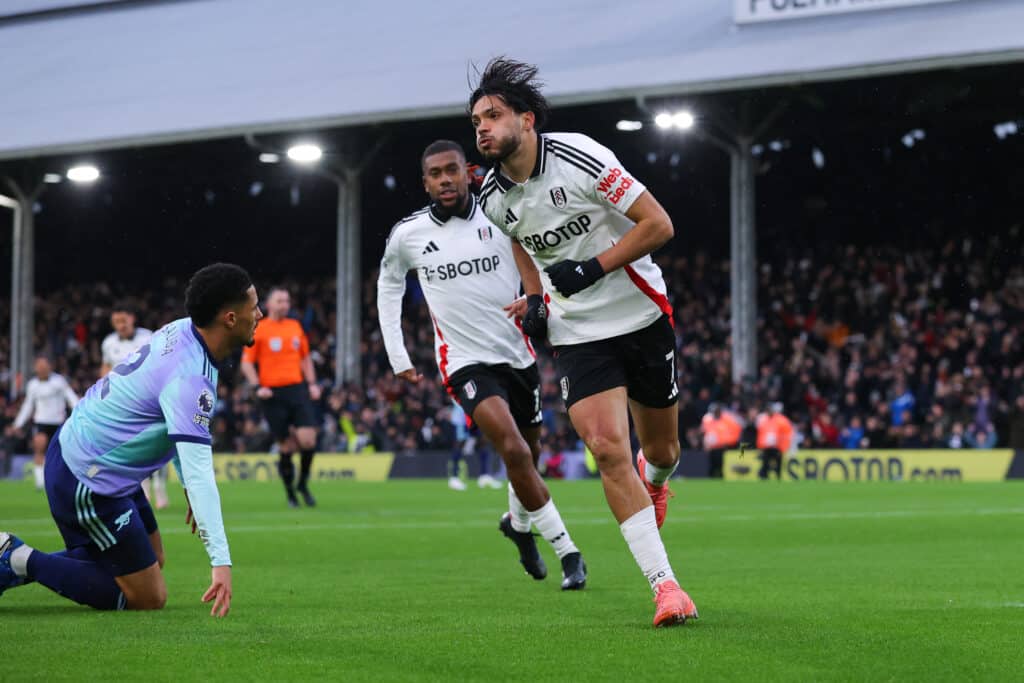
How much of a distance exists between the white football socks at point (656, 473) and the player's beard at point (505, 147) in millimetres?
2165

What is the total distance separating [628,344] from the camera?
7.44m

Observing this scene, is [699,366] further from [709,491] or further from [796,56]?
[709,491]

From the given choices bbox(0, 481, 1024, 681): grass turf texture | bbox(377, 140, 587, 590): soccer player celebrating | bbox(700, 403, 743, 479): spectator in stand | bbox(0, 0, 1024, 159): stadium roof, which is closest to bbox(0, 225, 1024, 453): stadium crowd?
bbox(700, 403, 743, 479): spectator in stand

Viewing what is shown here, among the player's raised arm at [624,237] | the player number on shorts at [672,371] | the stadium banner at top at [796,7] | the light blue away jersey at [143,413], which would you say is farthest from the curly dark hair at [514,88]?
the stadium banner at top at [796,7]

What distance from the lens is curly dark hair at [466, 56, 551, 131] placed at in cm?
738

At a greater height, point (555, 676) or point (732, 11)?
point (732, 11)

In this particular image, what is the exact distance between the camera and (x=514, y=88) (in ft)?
24.3

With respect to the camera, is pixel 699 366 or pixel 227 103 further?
pixel 227 103

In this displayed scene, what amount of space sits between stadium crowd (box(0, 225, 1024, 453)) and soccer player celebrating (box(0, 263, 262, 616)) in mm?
22340

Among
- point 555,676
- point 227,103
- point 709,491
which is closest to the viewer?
point 555,676

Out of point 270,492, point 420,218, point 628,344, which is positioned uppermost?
point 420,218

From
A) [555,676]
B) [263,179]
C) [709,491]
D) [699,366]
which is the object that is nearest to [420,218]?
[555,676]

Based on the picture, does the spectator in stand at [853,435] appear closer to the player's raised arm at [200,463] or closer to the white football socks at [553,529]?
the white football socks at [553,529]

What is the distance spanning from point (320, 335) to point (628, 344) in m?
34.9
